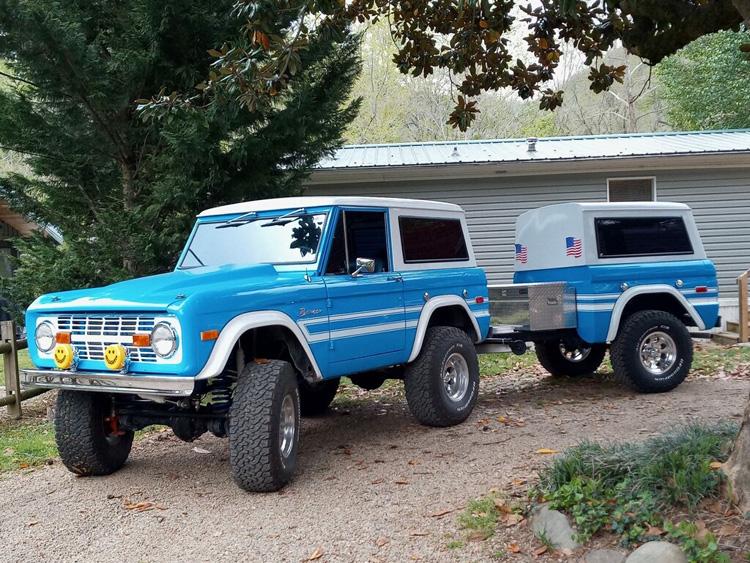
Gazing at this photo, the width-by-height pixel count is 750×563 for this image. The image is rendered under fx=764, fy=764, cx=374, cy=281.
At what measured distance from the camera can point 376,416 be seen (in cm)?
780

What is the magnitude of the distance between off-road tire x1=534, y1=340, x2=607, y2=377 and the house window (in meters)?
5.23

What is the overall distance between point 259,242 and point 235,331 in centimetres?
143

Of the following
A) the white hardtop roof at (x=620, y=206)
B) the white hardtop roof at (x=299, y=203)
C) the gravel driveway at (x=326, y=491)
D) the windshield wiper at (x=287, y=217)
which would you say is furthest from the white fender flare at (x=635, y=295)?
the windshield wiper at (x=287, y=217)

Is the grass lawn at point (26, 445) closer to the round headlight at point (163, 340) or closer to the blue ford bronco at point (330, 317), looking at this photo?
the blue ford bronco at point (330, 317)

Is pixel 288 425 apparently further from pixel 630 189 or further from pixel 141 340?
pixel 630 189

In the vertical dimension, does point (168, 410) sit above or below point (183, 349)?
below

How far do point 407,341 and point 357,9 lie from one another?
3.46m

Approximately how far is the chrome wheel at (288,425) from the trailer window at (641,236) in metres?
4.24

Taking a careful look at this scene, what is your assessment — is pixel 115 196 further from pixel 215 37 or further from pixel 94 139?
pixel 215 37

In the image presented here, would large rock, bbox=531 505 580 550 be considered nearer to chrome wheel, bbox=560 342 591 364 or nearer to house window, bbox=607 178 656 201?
chrome wheel, bbox=560 342 591 364

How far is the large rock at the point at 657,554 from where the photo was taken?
11.9ft

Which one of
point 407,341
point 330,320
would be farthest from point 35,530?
point 407,341

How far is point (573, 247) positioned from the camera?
8188 mm

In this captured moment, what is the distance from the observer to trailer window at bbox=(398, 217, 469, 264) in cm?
691
